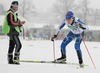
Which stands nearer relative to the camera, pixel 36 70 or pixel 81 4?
pixel 36 70

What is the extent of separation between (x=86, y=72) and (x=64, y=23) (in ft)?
7.67

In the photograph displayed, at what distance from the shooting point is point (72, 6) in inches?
2970

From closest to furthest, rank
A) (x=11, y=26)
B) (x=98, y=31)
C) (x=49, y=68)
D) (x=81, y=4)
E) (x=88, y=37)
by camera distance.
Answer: (x=49, y=68), (x=11, y=26), (x=88, y=37), (x=98, y=31), (x=81, y=4)

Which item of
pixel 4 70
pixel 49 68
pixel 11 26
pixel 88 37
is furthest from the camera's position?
pixel 88 37

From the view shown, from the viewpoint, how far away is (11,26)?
8.41 meters

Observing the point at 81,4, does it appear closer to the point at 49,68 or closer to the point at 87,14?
the point at 87,14

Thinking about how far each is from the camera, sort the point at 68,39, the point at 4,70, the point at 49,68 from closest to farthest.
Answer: the point at 4,70
the point at 49,68
the point at 68,39

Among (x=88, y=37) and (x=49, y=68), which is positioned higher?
(x=88, y=37)

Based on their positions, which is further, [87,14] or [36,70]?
[87,14]

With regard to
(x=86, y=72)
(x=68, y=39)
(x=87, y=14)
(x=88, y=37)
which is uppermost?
(x=87, y=14)

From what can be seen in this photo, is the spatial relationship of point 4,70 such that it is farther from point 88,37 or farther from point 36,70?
point 88,37

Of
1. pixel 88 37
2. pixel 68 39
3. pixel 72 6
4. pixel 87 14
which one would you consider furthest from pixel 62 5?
pixel 68 39

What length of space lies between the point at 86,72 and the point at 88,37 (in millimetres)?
33529

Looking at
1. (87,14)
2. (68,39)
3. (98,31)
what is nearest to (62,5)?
(87,14)
